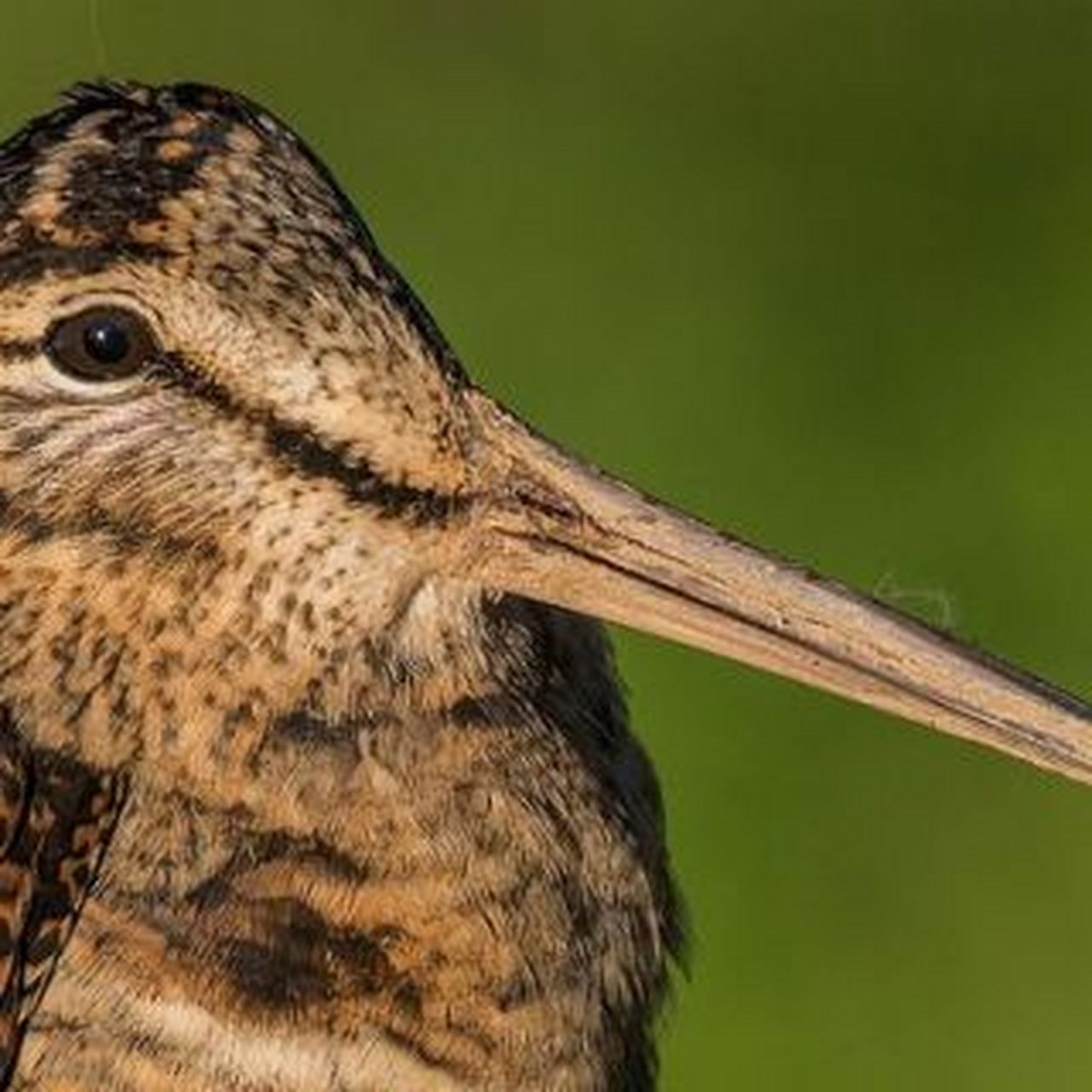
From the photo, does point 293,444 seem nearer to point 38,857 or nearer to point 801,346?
point 38,857

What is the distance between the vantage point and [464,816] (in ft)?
19.3

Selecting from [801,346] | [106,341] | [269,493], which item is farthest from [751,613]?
[801,346]

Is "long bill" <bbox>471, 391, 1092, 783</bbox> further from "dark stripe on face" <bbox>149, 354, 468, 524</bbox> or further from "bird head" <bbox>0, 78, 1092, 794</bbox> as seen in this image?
"dark stripe on face" <bbox>149, 354, 468, 524</bbox>

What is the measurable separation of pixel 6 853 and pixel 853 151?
5.73 meters

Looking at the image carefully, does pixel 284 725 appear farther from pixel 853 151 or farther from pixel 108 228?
pixel 853 151

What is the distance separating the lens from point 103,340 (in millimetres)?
5578

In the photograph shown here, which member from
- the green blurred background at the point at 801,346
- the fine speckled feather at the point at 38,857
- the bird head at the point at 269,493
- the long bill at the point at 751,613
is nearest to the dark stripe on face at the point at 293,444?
the bird head at the point at 269,493

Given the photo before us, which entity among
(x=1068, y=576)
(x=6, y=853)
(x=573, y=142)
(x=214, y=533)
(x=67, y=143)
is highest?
(x=573, y=142)

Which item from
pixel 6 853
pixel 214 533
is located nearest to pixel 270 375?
pixel 214 533

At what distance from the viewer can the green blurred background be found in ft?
29.1

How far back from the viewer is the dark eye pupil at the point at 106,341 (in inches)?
219

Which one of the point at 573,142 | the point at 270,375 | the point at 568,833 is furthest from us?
the point at 573,142

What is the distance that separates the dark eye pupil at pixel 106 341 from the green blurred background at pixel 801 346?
248 cm

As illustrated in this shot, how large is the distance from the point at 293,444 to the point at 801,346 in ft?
15.6
